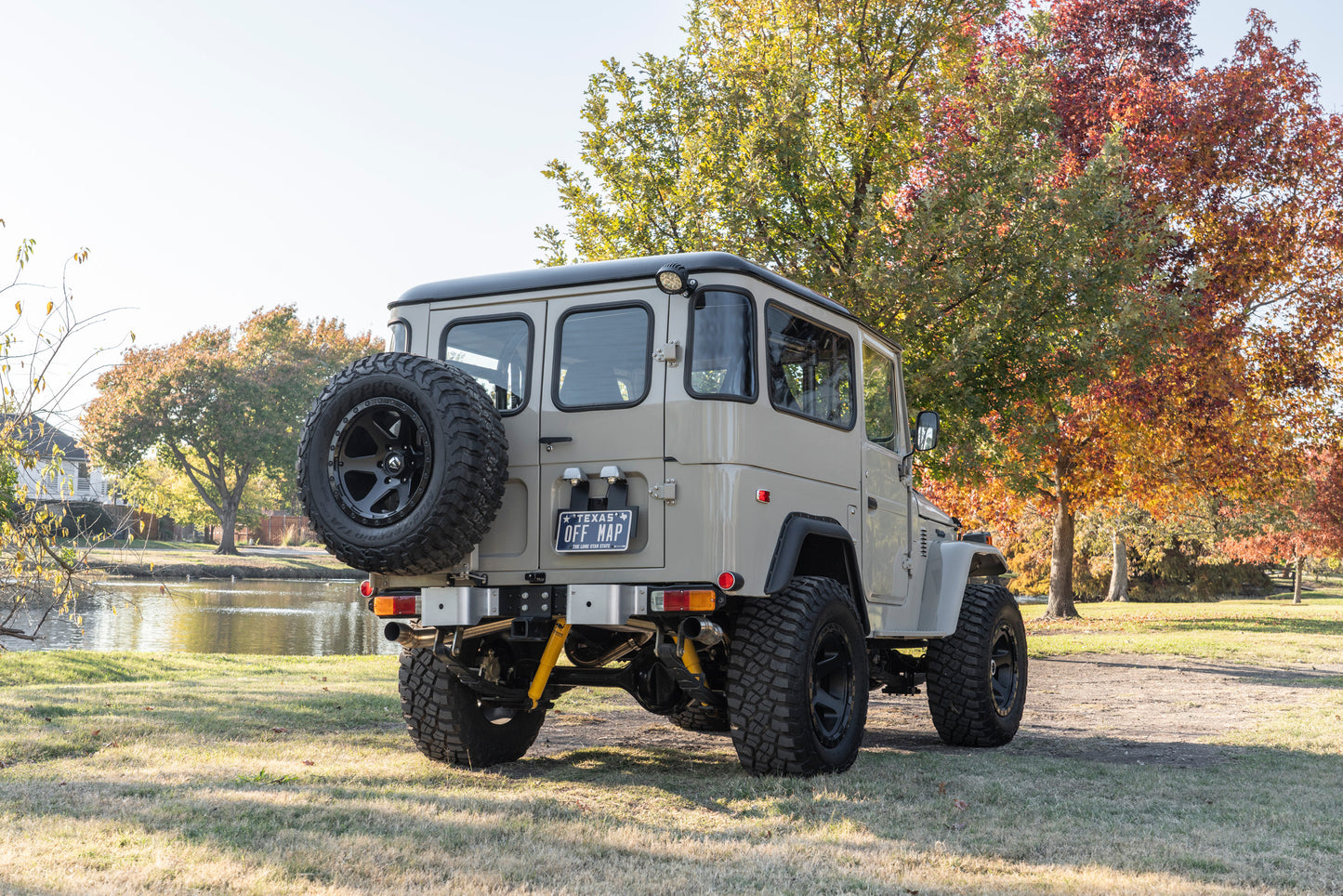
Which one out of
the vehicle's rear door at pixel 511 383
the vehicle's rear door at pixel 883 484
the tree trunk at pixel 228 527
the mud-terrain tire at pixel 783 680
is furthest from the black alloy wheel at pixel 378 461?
the tree trunk at pixel 228 527

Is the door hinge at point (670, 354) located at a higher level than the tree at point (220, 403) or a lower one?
lower

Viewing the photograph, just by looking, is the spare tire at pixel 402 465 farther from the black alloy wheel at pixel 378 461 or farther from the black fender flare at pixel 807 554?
the black fender flare at pixel 807 554

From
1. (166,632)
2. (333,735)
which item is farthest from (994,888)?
(166,632)

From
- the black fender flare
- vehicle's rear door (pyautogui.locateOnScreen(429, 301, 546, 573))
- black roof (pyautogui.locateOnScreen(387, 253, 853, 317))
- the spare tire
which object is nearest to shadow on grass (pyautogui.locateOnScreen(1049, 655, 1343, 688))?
the black fender flare

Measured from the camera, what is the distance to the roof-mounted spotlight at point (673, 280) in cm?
571

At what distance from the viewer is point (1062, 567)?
22.9 m

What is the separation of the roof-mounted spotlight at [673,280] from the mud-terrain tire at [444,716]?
2322 millimetres

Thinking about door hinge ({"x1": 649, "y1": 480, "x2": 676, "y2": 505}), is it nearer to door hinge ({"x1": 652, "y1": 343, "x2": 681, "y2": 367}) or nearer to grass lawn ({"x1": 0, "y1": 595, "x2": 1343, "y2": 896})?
door hinge ({"x1": 652, "y1": 343, "x2": 681, "y2": 367})

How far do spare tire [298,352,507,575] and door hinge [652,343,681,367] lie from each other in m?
0.88

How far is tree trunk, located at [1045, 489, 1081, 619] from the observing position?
22250mm

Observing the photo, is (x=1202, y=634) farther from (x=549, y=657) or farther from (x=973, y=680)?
(x=549, y=657)

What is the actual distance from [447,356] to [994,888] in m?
4.00

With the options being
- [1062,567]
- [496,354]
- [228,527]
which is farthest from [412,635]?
[228,527]

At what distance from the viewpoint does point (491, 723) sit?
21.6ft
